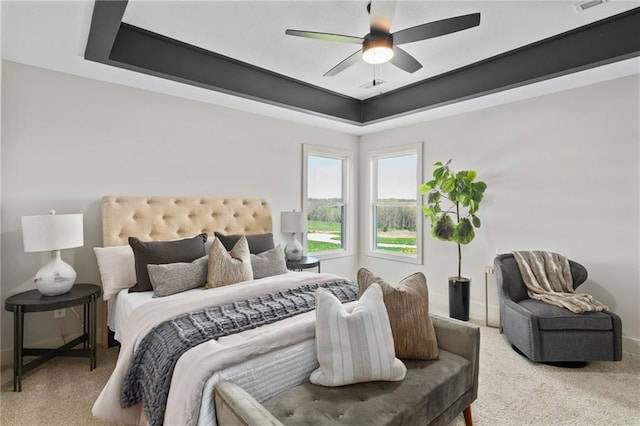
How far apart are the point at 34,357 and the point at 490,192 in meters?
4.89

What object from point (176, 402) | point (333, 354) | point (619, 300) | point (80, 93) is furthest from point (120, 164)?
point (619, 300)

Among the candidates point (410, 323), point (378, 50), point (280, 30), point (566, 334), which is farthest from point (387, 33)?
point (566, 334)

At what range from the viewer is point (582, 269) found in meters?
3.14

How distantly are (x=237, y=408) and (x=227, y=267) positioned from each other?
1.60m

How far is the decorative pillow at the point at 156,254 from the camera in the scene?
106 inches

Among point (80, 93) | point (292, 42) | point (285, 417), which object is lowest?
point (285, 417)

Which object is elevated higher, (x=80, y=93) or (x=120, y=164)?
(x=80, y=93)

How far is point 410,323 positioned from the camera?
194 centimetres

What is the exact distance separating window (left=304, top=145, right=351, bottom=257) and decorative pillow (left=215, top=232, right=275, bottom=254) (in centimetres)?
138

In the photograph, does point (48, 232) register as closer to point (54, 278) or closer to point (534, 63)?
point (54, 278)

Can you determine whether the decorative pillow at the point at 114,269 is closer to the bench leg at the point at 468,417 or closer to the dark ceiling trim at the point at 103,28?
the dark ceiling trim at the point at 103,28

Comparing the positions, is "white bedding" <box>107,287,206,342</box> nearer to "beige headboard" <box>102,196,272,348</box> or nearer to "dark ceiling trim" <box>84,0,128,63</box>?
"beige headboard" <box>102,196,272,348</box>

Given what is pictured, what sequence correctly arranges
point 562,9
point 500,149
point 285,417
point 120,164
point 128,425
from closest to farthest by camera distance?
point 285,417
point 128,425
point 562,9
point 120,164
point 500,149

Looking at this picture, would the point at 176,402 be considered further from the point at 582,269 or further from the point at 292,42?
the point at 582,269
